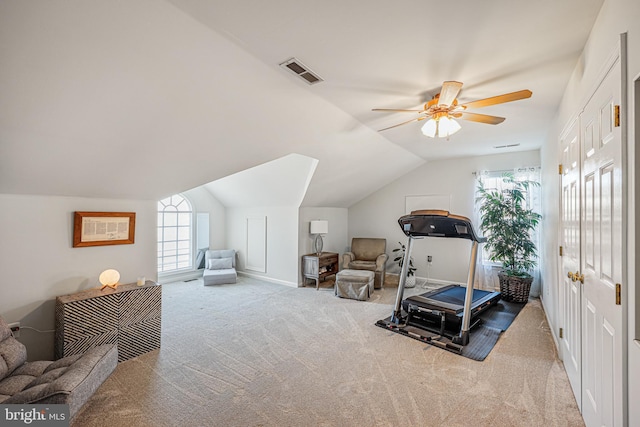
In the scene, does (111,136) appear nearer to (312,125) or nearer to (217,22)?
(217,22)

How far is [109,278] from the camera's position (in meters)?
3.02

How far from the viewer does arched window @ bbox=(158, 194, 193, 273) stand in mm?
6207

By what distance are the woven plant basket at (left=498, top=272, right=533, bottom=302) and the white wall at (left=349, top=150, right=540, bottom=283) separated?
91cm

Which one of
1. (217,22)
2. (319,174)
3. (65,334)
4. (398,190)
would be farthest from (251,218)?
(217,22)

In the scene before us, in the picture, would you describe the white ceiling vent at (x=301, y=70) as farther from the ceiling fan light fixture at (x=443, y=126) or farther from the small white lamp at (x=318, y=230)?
the small white lamp at (x=318, y=230)

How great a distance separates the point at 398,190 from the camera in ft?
21.9

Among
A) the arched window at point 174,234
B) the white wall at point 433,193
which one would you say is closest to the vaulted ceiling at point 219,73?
the white wall at point 433,193

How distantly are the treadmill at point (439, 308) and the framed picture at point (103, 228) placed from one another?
3.37 m

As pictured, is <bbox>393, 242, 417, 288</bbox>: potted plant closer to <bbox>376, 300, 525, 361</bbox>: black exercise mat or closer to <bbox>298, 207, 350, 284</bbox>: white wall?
<bbox>298, 207, 350, 284</bbox>: white wall

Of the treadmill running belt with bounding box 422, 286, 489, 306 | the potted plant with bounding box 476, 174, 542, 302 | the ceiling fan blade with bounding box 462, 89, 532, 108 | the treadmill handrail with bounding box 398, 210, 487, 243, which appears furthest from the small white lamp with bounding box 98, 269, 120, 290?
the potted plant with bounding box 476, 174, 542, 302

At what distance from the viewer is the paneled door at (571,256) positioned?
215 cm

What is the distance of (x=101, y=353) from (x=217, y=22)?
2.54 m

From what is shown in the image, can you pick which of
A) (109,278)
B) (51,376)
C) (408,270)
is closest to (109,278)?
(109,278)

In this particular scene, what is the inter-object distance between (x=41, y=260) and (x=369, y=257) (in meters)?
5.39
